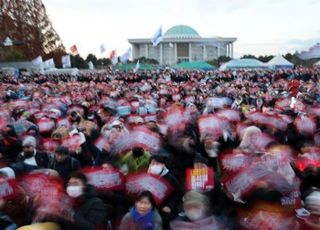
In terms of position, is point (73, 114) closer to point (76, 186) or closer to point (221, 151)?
point (221, 151)

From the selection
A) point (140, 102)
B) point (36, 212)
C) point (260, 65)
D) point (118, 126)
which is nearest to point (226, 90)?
point (140, 102)

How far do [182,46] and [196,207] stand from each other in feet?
462

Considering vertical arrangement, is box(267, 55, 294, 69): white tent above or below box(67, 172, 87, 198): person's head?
below

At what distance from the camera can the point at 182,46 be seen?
5669 inches

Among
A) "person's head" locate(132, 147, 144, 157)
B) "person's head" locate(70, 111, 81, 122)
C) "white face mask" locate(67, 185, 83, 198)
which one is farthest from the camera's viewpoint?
"person's head" locate(70, 111, 81, 122)

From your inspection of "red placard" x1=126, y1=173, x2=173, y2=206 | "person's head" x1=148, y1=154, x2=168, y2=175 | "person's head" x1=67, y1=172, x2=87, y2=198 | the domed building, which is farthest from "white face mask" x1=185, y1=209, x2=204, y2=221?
the domed building

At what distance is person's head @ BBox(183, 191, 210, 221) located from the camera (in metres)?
4.59

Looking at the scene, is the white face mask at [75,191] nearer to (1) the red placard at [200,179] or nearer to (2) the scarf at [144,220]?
(2) the scarf at [144,220]

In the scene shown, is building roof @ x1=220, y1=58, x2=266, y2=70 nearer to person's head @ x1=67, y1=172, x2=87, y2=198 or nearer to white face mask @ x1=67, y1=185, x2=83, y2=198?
person's head @ x1=67, y1=172, x2=87, y2=198

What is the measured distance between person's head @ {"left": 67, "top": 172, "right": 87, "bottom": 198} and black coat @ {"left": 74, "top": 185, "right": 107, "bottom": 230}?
55 mm

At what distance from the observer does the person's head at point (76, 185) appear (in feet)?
16.7

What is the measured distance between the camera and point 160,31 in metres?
36.3

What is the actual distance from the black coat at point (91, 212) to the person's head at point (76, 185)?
0.18ft

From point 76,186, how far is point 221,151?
2904 millimetres
